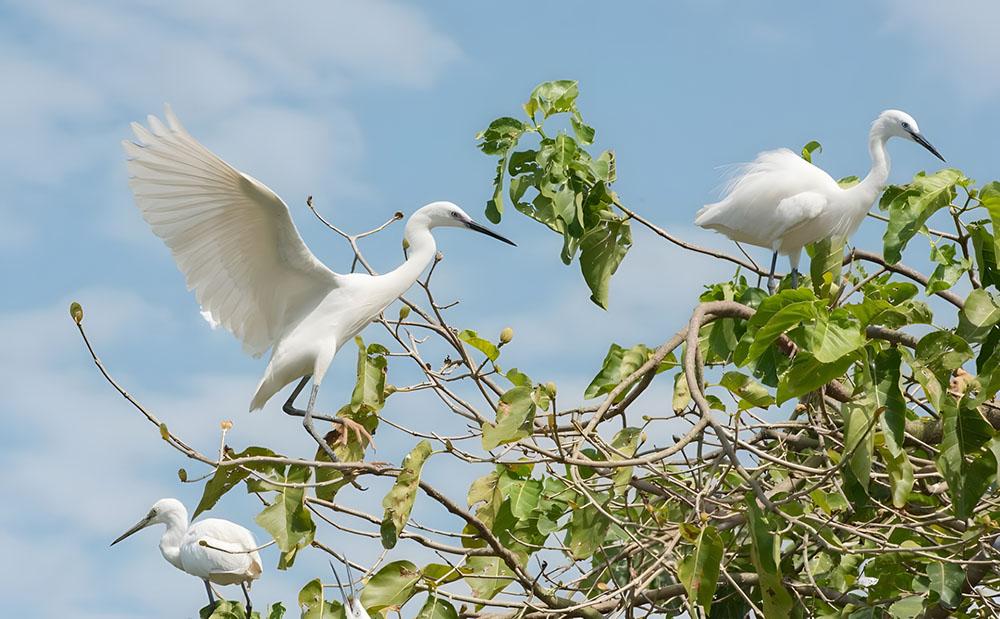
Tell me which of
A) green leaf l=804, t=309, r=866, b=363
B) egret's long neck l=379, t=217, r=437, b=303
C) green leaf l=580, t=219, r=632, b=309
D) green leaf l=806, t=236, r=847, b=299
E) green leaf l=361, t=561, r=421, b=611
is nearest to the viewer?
green leaf l=804, t=309, r=866, b=363

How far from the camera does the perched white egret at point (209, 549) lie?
7.70 meters

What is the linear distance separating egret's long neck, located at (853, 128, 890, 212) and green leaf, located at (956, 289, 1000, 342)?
Answer: 9.56ft

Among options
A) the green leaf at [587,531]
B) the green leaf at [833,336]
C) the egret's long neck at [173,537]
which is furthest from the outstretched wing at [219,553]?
the green leaf at [833,336]

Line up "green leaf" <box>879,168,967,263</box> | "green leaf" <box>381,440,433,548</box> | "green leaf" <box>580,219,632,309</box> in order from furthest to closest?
"green leaf" <box>580,219,632,309</box>, "green leaf" <box>879,168,967,263</box>, "green leaf" <box>381,440,433,548</box>

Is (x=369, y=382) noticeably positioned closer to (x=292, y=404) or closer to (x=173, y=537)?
(x=292, y=404)

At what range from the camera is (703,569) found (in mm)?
2621

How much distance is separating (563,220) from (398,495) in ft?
4.76

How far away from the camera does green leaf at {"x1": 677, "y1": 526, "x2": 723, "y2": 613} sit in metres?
2.60

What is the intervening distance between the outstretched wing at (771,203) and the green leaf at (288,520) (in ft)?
11.1

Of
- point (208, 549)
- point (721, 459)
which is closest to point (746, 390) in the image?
point (721, 459)

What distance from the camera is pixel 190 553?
8.28 meters

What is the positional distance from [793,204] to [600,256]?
1.99 meters

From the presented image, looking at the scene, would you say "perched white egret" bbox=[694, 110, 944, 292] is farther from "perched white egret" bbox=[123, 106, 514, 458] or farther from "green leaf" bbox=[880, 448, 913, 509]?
"green leaf" bbox=[880, 448, 913, 509]

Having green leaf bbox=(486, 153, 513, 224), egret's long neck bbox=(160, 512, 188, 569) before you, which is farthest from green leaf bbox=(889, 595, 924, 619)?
egret's long neck bbox=(160, 512, 188, 569)
